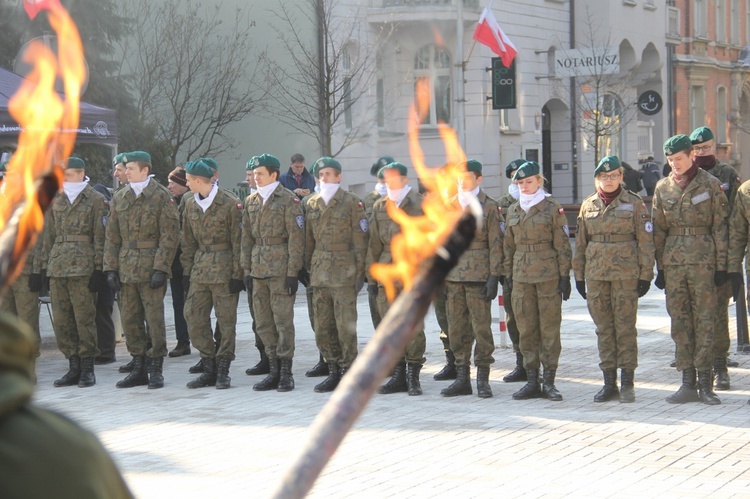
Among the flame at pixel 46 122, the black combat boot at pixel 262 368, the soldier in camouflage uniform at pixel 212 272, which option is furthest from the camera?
the black combat boot at pixel 262 368

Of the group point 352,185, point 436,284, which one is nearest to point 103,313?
point 436,284

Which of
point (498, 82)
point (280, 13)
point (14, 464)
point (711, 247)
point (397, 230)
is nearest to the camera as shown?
point (14, 464)

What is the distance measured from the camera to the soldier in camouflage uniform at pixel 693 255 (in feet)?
31.9

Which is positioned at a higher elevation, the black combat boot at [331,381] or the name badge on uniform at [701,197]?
the name badge on uniform at [701,197]

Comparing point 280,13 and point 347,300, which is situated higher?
point 280,13

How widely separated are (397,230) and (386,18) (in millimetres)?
19667

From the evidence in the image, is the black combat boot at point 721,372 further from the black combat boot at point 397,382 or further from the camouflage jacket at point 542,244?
the black combat boot at point 397,382

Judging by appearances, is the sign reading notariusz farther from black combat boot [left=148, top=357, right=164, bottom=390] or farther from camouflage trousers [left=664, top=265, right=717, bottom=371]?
camouflage trousers [left=664, top=265, right=717, bottom=371]

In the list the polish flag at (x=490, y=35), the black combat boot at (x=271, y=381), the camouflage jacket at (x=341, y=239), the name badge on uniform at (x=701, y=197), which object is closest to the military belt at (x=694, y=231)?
the name badge on uniform at (x=701, y=197)

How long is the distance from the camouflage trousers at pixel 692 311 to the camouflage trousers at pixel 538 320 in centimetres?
93

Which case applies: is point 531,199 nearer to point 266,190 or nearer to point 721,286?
point 721,286

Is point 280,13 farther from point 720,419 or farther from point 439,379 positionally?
point 720,419

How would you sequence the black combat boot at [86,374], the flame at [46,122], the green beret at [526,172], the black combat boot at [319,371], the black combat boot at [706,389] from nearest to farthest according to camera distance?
the flame at [46,122], the black combat boot at [706,389], the green beret at [526,172], the black combat boot at [86,374], the black combat boot at [319,371]

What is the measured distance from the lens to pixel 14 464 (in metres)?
1.12
